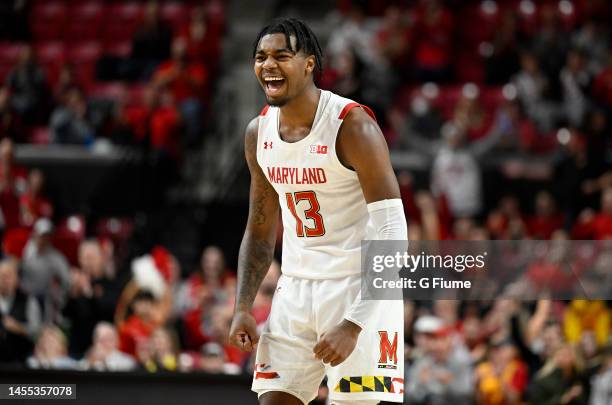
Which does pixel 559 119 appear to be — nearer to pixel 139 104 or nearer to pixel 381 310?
pixel 139 104

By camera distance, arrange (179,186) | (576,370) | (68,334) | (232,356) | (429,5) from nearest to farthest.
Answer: (576,370) → (232,356) → (68,334) → (179,186) → (429,5)

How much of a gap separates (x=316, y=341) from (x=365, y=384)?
320 millimetres

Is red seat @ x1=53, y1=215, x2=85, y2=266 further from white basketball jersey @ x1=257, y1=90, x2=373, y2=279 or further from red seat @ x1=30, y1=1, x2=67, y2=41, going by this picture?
white basketball jersey @ x1=257, y1=90, x2=373, y2=279

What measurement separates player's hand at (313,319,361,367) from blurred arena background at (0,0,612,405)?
4272 millimetres

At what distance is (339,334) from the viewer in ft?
16.0

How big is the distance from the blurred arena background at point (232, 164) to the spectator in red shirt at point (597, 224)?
0.03 meters

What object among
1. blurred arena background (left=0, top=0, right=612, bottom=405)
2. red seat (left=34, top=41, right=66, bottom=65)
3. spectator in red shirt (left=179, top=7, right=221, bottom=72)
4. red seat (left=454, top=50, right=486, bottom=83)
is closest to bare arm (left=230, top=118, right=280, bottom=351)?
blurred arena background (left=0, top=0, right=612, bottom=405)

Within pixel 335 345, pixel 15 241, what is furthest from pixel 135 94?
pixel 335 345

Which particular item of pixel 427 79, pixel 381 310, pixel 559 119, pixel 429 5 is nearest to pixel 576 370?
pixel 381 310

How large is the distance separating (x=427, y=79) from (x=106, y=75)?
14.7 feet

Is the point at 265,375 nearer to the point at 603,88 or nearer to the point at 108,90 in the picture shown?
the point at 603,88

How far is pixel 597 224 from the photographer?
11859 millimetres

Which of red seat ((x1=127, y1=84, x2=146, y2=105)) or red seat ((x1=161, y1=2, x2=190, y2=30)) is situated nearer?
red seat ((x1=127, y1=84, x2=146, y2=105))

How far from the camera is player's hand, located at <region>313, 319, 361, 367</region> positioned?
4844mm
